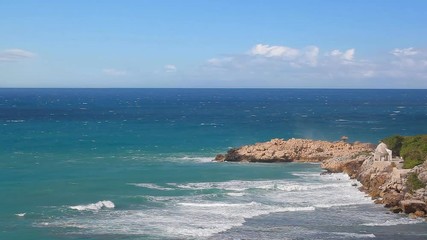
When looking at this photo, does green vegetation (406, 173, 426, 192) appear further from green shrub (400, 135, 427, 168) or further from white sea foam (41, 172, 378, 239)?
white sea foam (41, 172, 378, 239)

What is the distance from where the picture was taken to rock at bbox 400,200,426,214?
135 feet

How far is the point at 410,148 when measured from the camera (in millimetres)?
54031

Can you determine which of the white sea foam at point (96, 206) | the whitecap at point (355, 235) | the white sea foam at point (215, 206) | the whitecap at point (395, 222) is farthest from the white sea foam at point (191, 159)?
the whitecap at point (355, 235)

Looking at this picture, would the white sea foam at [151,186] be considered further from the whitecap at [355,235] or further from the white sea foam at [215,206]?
the whitecap at [355,235]

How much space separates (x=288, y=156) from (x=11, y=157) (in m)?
31.1

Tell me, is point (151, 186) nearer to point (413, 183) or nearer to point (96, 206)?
point (96, 206)

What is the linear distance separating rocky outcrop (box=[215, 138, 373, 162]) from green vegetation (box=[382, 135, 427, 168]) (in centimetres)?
681

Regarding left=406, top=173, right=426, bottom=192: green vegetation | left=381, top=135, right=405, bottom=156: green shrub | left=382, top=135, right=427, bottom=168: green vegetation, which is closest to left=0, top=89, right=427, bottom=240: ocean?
left=406, top=173, right=426, bottom=192: green vegetation

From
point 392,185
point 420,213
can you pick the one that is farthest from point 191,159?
point 420,213

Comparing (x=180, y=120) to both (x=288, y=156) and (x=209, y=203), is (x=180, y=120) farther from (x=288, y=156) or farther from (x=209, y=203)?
(x=209, y=203)

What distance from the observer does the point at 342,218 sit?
40688 millimetres

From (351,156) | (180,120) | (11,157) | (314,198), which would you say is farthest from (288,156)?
(180,120)

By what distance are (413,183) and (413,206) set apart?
308 centimetres

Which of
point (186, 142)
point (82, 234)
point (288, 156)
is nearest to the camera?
point (82, 234)
